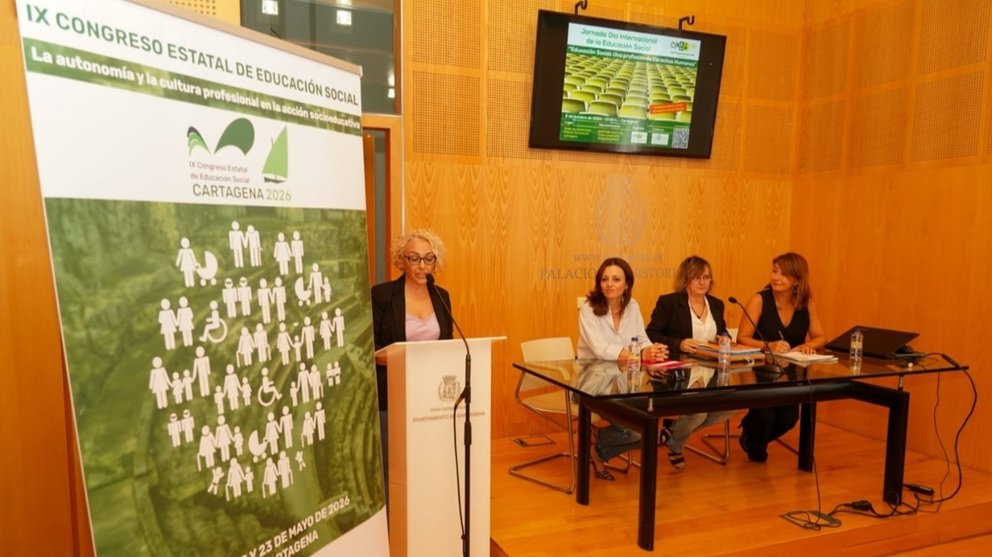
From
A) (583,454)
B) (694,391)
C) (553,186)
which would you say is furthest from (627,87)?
(583,454)

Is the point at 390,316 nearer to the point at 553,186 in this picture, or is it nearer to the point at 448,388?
the point at 448,388

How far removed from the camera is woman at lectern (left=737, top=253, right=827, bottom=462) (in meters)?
4.06

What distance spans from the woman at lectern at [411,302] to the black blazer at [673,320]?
143cm

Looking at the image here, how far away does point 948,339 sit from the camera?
13.9ft

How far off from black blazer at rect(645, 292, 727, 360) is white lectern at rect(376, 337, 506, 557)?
5.60ft

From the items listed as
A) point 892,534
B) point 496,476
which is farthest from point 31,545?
point 892,534

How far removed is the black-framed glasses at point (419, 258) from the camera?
3186 mm

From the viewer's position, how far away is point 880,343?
3912 mm

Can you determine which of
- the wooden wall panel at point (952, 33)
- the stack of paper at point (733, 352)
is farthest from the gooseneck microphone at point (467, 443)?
the wooden wall panel at point (952, 33)

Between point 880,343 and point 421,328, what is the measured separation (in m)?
2.71

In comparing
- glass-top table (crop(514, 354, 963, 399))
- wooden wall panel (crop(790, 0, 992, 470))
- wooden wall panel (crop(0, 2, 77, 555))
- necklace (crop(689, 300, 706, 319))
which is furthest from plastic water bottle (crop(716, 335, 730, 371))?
wooden wall panel (crop(0, 2, 77, 555))

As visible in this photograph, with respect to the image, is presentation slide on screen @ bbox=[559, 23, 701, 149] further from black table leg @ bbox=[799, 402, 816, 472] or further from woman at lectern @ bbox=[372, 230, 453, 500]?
black table leg @ bbox=[799, 402, 816, 472]

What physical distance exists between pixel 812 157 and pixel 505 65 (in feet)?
8.50

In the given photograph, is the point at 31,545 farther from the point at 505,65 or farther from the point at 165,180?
the point at 505,65
